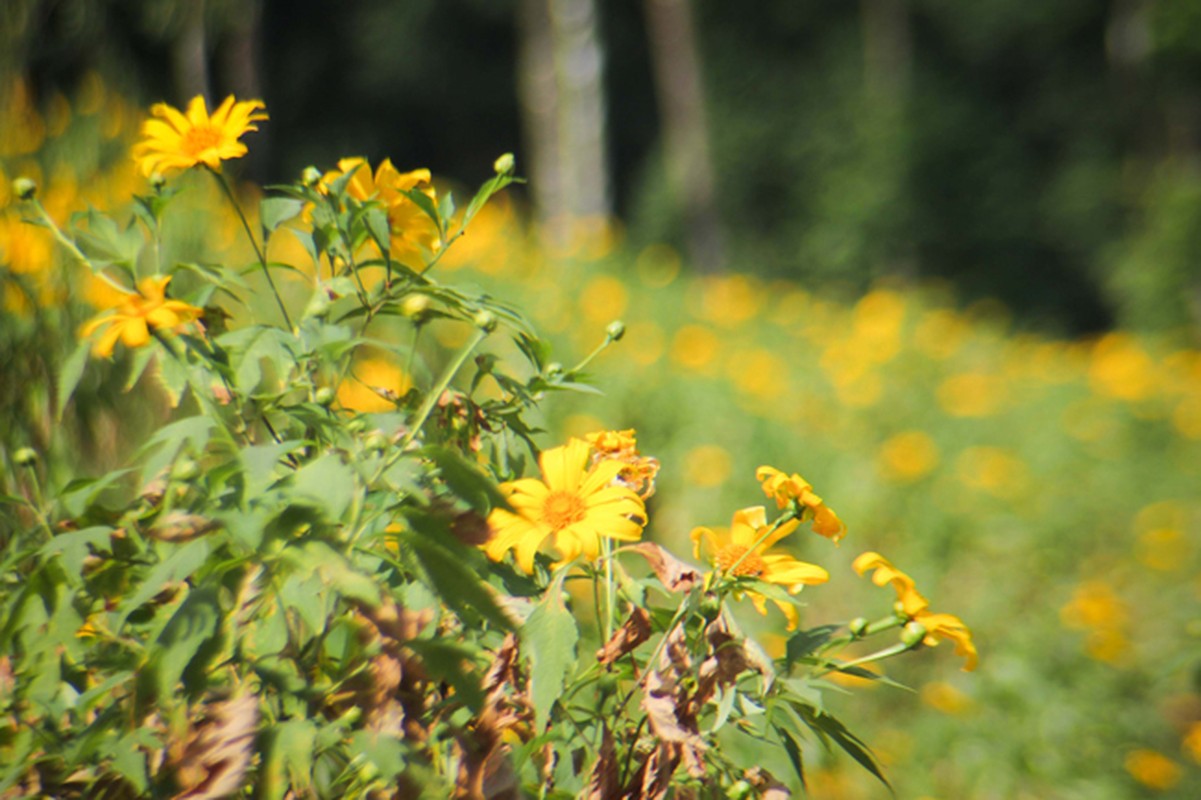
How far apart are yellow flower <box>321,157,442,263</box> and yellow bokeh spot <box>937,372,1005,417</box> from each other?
3.57 metres

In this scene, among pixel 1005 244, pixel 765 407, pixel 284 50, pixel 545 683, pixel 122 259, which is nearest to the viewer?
pixel 545 683

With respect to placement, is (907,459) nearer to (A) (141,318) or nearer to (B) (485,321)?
(B) (485,321)

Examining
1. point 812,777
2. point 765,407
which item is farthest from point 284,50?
point 812,777

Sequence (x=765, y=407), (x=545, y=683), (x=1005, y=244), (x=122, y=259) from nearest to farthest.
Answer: (x=545, y=683)
(x=122, y=259)
(x=765, y=407)
(x=1005, y=244)

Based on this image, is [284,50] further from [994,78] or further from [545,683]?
[545,683]

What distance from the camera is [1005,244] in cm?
1284

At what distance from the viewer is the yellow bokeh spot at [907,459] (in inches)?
124

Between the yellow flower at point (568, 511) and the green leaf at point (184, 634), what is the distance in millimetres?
161

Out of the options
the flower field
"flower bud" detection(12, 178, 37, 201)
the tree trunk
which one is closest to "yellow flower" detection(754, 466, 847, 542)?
the flower field

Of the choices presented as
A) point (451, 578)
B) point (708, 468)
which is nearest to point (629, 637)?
point (451, 578)

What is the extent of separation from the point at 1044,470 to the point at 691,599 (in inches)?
134

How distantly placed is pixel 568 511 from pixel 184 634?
0.24 meters

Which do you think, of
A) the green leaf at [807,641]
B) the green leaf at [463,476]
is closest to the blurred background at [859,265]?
the green leaf at [463,476]

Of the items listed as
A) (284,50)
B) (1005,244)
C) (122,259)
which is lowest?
(122,259)
